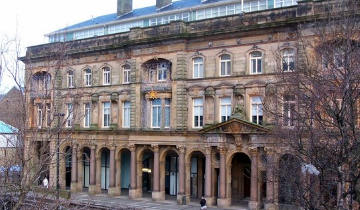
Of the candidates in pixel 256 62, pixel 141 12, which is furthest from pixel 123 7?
pixel 256 62

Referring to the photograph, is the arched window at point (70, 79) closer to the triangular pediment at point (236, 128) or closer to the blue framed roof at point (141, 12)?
the blue framed roof at point (141, 12)

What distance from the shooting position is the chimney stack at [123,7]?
178ft

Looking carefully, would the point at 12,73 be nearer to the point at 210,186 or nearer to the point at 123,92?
the point at 210,186

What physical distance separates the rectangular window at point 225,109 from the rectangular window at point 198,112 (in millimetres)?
1835

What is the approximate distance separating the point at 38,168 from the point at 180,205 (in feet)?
84.4

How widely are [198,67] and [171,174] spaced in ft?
37.6

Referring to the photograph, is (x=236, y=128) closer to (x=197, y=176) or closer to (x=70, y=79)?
(x=197, y=176)

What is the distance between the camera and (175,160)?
1699 inches

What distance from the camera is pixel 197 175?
41.0 m

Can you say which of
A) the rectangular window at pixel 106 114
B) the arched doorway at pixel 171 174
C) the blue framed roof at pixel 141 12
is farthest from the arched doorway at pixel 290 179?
the blue framed roof at pixel 141 12

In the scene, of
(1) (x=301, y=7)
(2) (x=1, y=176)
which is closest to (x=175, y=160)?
(1) (x=301, y=7)

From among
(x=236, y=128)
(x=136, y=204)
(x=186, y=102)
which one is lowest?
(x=136, y=204)

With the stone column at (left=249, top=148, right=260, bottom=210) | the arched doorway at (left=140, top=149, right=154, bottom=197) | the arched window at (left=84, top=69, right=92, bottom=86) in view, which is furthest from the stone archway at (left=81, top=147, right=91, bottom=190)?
the stone column at (left=249, top=148, right=260, bottom=210)

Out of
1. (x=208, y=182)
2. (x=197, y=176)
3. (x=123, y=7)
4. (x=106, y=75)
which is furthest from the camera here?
(x=123, y=7)
